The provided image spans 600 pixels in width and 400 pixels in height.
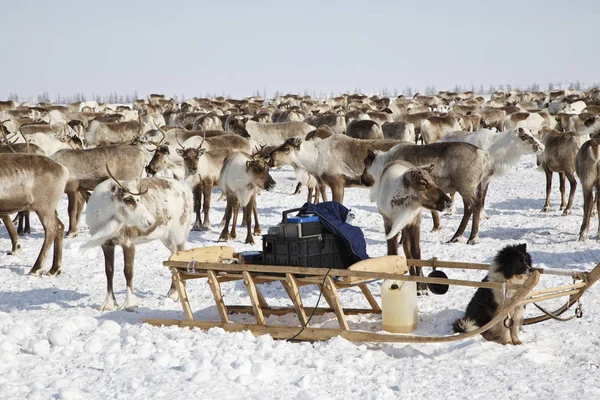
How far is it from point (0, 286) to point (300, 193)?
9322 mm

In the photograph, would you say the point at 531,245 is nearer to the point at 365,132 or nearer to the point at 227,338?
the point at 227,338

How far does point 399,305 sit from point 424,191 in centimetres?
180

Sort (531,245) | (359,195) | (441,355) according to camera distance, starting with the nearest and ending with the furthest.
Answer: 1. (441,355)
2. (531,245)
3. (359,195)

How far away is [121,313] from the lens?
26.1 feet

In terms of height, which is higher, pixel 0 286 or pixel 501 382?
pixel 501 382

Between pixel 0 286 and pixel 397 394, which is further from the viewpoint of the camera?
pixel 0 286

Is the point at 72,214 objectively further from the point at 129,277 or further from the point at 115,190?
the point at 129,277

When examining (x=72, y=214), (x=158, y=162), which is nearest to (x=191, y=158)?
(x=158, y=162)

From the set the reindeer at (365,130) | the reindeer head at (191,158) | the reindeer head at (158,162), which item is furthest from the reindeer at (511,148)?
the reindeer at (365,130)

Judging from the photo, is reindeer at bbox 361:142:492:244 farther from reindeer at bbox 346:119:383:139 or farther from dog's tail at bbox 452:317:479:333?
reindeer at bbox 346:119:383:139

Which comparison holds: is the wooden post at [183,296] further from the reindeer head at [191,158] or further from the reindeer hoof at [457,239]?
the reindeer head at [191,158]

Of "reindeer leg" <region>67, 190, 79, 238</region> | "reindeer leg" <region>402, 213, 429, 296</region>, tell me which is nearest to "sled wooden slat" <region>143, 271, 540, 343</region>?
"reindeer leg" <region>402, 213, 429, 296</region>

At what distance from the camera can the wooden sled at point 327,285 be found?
5.83 meters

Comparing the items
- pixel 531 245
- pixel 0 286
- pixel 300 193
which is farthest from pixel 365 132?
pixel 0 286
